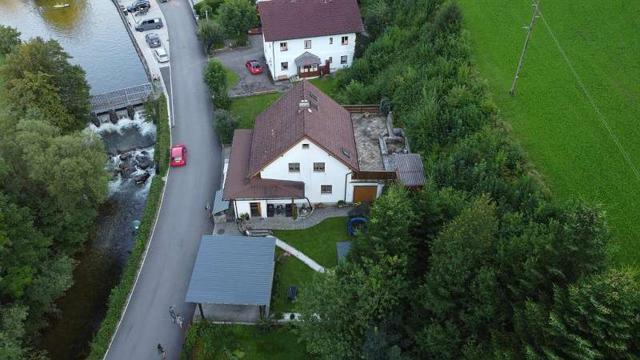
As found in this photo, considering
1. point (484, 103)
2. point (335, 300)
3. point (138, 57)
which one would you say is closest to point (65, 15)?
point (138, 57)

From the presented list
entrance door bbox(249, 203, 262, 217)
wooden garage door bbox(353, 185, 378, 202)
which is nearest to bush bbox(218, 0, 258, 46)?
entrance door bbox(249, 203, 262, 217)

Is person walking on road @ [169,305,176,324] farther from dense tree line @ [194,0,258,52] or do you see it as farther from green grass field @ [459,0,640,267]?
dense tree line @ [194,0,258,52]

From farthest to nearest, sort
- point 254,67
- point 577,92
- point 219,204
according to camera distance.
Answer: point 254,67 < point 577,92 < point 219,204

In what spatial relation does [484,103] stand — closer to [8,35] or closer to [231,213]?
[231,213]

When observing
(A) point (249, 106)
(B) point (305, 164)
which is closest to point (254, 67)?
(A) point (249, 106)

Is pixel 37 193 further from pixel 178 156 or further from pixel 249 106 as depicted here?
pixel 249 106

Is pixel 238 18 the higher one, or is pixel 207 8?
pixel 238 18

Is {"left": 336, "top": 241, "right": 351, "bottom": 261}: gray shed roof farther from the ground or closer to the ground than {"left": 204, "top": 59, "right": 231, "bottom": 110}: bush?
closer to the ground
